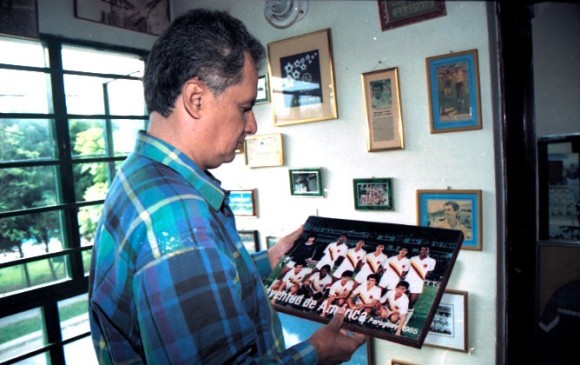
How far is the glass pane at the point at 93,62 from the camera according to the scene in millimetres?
1091

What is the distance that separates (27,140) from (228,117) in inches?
42.7

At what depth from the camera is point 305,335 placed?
947 mm

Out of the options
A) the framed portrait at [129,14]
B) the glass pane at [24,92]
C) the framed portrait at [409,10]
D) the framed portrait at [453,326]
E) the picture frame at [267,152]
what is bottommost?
the framed portrait at [453,326]

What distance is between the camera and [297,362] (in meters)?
0.58

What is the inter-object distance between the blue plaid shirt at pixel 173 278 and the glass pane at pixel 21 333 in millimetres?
885

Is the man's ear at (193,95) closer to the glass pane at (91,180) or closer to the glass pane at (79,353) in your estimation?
the glass pane at (91,180)

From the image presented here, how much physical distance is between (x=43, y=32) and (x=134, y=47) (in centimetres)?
25

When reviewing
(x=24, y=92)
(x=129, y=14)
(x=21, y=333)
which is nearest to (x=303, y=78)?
(x=129, y=14)

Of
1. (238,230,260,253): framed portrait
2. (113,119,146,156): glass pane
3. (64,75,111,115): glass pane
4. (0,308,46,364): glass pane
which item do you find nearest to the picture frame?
(238,230,260,253): framed portrait

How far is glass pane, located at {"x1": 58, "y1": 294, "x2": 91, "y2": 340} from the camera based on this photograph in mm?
1369

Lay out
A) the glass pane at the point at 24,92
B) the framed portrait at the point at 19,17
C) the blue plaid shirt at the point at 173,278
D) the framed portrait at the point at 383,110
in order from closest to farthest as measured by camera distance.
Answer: the blue plaid shirt at the point at 173,278, the framed portrait at the point at 383,110, the framed portrait at the point at 19,17, the glass pane at the point at 24,92

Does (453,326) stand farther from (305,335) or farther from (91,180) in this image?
(91,180)

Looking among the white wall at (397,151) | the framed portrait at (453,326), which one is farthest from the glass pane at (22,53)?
the framed portrait at (453,326)

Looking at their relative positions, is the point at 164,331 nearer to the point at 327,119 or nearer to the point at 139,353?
the point at 139,353
